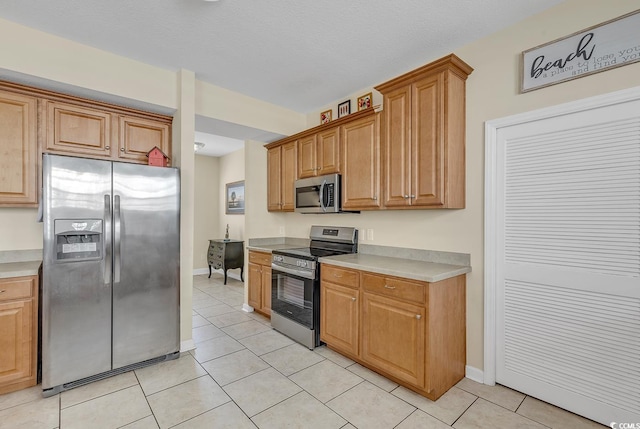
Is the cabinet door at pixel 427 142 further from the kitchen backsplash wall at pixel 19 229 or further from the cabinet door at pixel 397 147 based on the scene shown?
the kitchen backsplash wall at pixel 19 229

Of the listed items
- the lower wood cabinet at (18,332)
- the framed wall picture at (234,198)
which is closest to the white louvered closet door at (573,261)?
the lower wood cabinet at (18,332)

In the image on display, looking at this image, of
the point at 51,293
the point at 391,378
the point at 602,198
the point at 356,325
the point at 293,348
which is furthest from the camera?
the point at 293,348

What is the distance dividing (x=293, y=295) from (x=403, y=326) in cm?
135

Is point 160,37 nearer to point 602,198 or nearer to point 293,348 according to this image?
point 293,348

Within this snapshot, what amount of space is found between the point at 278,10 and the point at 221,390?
2.86m

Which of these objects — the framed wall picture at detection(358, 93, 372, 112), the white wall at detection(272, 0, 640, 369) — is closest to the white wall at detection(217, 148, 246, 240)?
the framed wall picture at detection(358, 93, 372, 112)

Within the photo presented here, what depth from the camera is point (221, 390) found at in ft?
7.54

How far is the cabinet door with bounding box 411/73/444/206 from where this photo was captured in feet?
7.84

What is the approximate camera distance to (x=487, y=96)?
2.41 metres

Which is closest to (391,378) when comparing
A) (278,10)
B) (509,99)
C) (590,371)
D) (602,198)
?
(590,371)

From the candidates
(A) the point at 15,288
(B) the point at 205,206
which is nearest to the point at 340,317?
(A) the point at 15,288

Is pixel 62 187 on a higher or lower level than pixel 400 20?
lower

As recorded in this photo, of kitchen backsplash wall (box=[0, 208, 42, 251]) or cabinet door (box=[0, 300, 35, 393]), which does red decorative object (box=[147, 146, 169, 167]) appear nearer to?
kitchen backsplash wall (box=[0, 208, 42, 251])

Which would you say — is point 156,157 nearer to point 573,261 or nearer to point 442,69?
point 442,69
